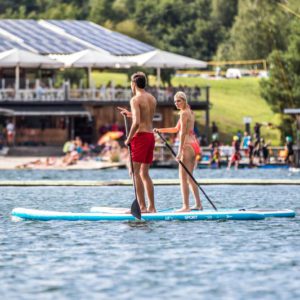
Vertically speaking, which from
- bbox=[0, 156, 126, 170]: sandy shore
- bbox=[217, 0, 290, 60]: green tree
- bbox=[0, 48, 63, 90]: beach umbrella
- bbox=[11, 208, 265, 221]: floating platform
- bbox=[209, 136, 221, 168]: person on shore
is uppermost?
bbox=[217, 0, 290, 60]: green tree

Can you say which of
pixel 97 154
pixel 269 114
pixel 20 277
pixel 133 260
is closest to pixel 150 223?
pixel 133 260

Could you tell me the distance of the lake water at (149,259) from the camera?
16.4m

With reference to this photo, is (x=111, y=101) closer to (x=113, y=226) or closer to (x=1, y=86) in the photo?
(x=1, y=86)

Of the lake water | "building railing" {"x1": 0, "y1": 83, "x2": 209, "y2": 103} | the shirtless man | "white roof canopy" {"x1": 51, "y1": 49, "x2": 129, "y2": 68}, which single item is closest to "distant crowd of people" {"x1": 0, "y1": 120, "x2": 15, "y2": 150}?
"building railing" {"x1": 0, "y1": 83, "x2": 209, "y2": 103}

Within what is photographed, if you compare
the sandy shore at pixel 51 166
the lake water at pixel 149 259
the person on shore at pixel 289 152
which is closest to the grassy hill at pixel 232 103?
the sandy shore at pixel 51 166

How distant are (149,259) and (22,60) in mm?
54558

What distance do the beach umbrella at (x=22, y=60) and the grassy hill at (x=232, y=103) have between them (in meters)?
14.9

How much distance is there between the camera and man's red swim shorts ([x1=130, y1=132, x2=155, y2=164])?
79.9 ft

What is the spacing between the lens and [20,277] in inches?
691

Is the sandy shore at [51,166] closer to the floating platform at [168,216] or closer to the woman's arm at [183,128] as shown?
the woman's arm at [183,128]

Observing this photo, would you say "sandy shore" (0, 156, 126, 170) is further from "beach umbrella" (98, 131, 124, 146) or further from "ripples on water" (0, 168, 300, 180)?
"beach umbrella" (98, 131, 124, 146)

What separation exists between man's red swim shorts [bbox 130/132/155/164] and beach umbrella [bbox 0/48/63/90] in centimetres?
4918

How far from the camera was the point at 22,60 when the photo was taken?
73125 millimetres

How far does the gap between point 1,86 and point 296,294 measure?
6263 cm
